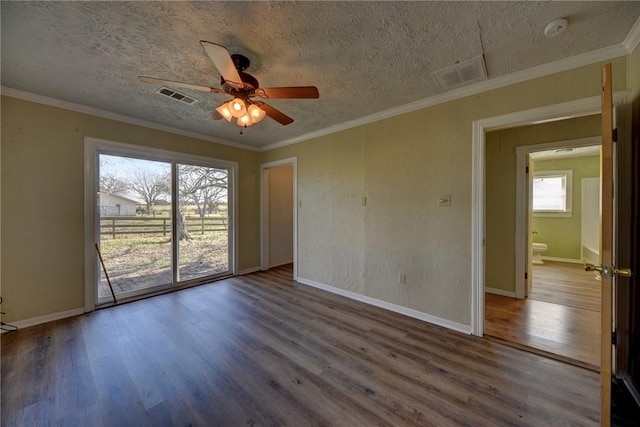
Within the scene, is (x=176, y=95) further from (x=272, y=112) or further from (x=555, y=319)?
(x=555, y=319)

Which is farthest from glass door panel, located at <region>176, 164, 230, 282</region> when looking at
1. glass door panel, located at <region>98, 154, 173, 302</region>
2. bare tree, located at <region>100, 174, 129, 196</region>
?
bare tree, located at <region>100, 174, 129, 196</region>

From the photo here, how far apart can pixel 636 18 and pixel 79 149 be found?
5326 millimetres

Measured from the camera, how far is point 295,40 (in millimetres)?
1790

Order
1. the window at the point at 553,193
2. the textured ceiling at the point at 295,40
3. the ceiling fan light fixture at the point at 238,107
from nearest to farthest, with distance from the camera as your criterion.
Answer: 1. the textured ceiling at the point at 295,40
2. the ceiling fan light fixture at the point at 238,107
3. the window at the point at 553,193

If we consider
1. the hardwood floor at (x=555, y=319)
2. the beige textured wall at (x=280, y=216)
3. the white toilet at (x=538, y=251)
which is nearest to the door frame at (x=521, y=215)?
the hardwood floor at (x=555, y=319)

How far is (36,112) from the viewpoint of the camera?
2.70 m

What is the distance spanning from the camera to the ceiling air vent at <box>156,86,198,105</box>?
2.58m

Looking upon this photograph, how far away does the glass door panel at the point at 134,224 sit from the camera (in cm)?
325

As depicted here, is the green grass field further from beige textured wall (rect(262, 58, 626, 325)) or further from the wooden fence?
beige textured wall (rect(262, 58, 626, 325))

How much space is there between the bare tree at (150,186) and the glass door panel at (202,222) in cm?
20

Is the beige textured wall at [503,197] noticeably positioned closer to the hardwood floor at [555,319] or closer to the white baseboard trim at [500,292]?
the white baseboard trim at [500,292]

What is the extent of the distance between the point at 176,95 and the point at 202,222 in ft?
7.13

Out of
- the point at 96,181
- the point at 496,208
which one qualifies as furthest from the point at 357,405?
the point at 96,181

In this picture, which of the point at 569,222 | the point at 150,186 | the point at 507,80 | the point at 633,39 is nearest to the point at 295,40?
the point at 507,80
